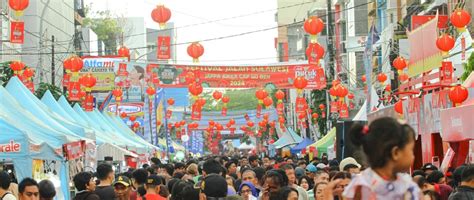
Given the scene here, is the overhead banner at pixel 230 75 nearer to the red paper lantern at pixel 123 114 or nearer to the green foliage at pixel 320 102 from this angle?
the green foliage at pixel 320 102

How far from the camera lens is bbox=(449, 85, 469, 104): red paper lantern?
19594 millimetres

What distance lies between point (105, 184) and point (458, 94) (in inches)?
378

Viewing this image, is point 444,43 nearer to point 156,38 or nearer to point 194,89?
point 194,89

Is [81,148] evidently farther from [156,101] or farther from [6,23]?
[156,101]

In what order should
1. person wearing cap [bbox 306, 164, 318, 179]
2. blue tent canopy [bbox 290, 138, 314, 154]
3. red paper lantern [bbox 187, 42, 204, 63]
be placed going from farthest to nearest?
1. blue tent canopy [bbox 290, 138, 314, 154]
2. red paper lantern [bbox 187, 42, 204, 63]
3. person wearing cap [bbox 306, 164, 318, 179]

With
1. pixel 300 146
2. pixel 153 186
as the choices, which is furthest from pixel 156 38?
pixel 153 186

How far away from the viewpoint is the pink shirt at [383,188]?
16.5 feet

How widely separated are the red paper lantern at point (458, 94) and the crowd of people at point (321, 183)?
3171 millimetres

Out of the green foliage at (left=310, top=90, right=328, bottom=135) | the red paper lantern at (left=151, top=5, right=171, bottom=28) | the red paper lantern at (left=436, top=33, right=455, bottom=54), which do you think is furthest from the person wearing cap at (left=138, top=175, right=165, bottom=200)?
the green foliage at (left=310, top=90, right=328, bottom=135)

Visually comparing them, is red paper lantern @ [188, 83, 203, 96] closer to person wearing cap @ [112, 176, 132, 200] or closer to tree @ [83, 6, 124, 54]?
person wearing cap @ [112, 176, 132, 200]

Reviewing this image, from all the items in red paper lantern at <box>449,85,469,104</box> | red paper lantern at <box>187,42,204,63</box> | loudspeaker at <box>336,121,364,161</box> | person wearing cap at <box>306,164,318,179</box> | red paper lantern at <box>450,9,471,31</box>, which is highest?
red paper lantern at <box>450,9,471,31</box>

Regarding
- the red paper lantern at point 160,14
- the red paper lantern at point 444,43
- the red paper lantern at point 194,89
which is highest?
the red paper lantern at point 160,14

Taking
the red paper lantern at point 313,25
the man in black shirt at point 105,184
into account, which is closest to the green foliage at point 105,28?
the red paper lantern at point 313,25

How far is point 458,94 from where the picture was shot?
19.6 metres
